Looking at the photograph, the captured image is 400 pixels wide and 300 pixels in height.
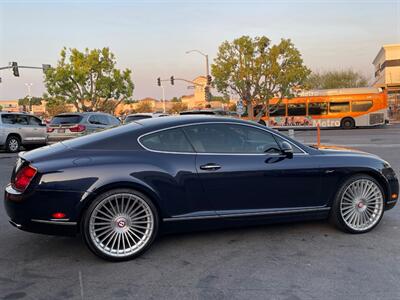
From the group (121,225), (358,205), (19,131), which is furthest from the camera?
(19,131)

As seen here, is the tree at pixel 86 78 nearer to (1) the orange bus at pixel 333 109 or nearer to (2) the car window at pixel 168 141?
(1) the orange bus at pixel 333 109

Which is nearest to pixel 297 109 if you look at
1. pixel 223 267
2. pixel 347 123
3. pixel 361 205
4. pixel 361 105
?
pixel 347 123

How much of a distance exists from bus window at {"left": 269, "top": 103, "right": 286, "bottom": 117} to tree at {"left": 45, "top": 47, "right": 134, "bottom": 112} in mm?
15952

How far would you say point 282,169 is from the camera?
439cm

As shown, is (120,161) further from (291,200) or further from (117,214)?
(291,200)

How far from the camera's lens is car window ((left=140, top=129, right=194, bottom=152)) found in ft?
13.8

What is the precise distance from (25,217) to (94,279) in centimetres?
93

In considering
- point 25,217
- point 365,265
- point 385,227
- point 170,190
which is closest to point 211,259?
point 170,190

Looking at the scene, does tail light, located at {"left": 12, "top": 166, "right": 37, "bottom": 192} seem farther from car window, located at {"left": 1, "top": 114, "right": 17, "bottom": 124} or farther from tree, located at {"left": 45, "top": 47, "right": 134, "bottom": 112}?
tree, located at {"left": 45, "top": 47, "right": 134, "bottom": 112}

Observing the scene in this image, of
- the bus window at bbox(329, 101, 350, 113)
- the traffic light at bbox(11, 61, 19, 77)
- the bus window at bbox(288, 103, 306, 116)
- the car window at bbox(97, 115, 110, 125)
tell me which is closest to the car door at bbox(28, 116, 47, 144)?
the car window at bbox(97, 115, 110, 125)

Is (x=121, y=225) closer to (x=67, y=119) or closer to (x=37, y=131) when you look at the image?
(x=67, y=119)

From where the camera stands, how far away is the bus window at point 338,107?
30688 mm

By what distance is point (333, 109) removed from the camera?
31.1 metres

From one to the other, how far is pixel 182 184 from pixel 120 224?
73 cm
